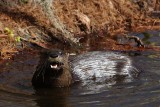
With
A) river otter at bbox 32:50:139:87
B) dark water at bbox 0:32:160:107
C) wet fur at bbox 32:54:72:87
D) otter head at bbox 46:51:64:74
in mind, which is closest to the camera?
dark water at bbox 0:32:160:107

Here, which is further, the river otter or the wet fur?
the wet fur

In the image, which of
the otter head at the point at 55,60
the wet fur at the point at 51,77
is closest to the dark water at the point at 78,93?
the wet fur at the point at 51,77

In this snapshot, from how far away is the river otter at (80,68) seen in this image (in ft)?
21.5

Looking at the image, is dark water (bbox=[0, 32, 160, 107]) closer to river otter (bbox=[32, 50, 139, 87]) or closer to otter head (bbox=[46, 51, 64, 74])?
river otter (bbox=[32, 50, 139, 87])

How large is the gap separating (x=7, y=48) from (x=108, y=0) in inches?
179

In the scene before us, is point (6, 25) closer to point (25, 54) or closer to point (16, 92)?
point (25, 54)

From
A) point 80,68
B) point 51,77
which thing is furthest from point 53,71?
point 80,68

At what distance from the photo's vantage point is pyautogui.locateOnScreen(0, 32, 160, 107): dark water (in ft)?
20.0

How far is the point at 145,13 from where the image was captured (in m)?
13.5

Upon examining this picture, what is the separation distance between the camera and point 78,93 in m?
6.63

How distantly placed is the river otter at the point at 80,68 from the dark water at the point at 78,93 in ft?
0.50

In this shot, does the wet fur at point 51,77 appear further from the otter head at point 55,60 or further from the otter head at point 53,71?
the otter head at point 55,60

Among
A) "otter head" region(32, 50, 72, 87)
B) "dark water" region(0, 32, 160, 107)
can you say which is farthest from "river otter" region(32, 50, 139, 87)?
"dark water" region(0, 32, 160, 107)

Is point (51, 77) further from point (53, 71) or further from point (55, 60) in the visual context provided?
point (55, 60)
